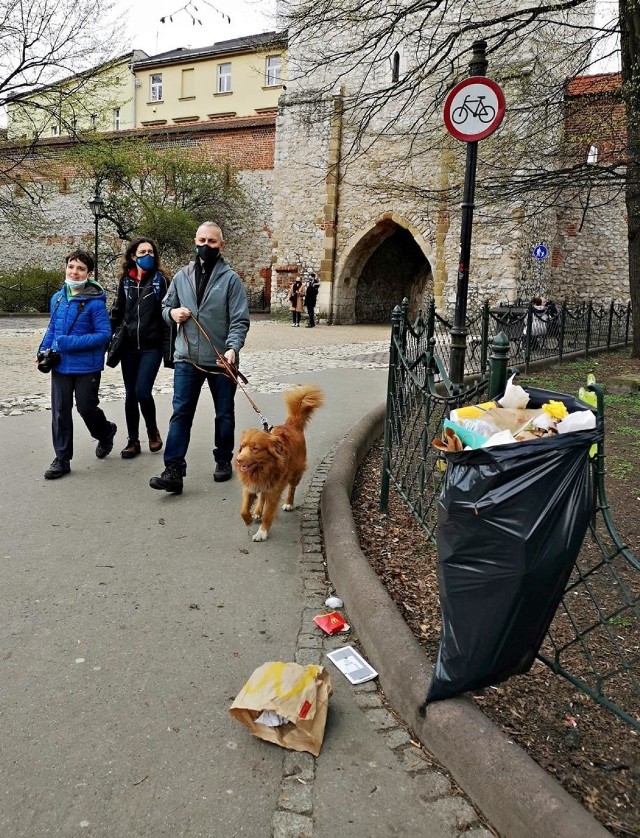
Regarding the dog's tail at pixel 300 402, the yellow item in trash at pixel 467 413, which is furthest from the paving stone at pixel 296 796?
the dog's tail at pixel 300 402

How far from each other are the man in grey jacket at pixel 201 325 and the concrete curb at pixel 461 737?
2.04m

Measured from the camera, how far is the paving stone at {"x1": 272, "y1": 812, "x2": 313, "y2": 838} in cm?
191

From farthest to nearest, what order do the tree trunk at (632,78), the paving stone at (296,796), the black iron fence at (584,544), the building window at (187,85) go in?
1. the building window at (187,85)
2. the tree trunk at (632,78)
3. the black iron fence at (584,544)
4. the paving stone at (296,796)

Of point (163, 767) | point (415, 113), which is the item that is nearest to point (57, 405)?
point (163, 767)

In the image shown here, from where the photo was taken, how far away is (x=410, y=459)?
436 cm

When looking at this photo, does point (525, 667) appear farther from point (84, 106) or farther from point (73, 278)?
point (84, 106)

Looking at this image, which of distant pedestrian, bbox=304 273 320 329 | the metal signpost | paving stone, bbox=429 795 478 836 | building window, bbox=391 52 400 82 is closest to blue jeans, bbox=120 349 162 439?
the metal signpost

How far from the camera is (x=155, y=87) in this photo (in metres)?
42.6

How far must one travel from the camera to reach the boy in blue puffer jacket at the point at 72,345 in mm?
5309

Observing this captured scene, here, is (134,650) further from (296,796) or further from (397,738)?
(397,738)

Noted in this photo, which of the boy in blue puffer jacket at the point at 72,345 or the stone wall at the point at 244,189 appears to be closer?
the boy in blue puffer jacket at the point at 72,345

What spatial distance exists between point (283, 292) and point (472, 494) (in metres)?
24.5

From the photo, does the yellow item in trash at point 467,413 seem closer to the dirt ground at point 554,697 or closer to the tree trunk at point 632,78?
the dirt ground at point 554,697

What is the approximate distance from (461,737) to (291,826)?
2.03 feet
